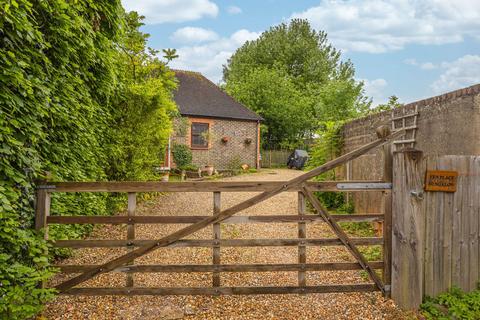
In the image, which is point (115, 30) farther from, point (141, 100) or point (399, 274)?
point (399, 274)

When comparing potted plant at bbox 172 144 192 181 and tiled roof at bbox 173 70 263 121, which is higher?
tiled roof at bbox 173 70 263 121

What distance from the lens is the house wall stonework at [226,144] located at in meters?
20.6

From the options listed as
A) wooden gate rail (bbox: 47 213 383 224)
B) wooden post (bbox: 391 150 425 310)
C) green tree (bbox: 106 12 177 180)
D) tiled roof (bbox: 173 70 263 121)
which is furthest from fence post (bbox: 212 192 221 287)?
tiled roof (bbox: 173 70 263 121)

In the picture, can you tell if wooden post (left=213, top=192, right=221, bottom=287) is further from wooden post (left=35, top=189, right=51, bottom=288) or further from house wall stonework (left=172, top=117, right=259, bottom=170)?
house wall stonework (left=172, top=117, right=259, bottom=170)

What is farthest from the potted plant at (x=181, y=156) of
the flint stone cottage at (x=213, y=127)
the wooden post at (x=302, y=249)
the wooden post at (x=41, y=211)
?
the wooden post at (x=302, y=249)

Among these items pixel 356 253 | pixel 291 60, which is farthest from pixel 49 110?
pixel 291 60

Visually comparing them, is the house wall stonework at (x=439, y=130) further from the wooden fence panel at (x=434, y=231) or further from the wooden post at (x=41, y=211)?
the wooden post at (x=41, y=211)

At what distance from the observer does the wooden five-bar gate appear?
3.56 meters

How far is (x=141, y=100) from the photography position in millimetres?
7750

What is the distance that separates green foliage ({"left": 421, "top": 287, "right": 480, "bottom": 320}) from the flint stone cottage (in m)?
16.8

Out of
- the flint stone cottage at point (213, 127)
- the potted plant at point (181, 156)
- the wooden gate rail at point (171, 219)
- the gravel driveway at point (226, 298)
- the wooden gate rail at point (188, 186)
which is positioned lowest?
the gravel driveway at point (226, 298)

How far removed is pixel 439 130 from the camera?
5.80 metres

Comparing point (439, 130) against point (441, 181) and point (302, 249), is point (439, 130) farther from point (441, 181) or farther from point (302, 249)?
point (302, 249)

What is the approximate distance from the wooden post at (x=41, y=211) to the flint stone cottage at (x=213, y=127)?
51.2ft
